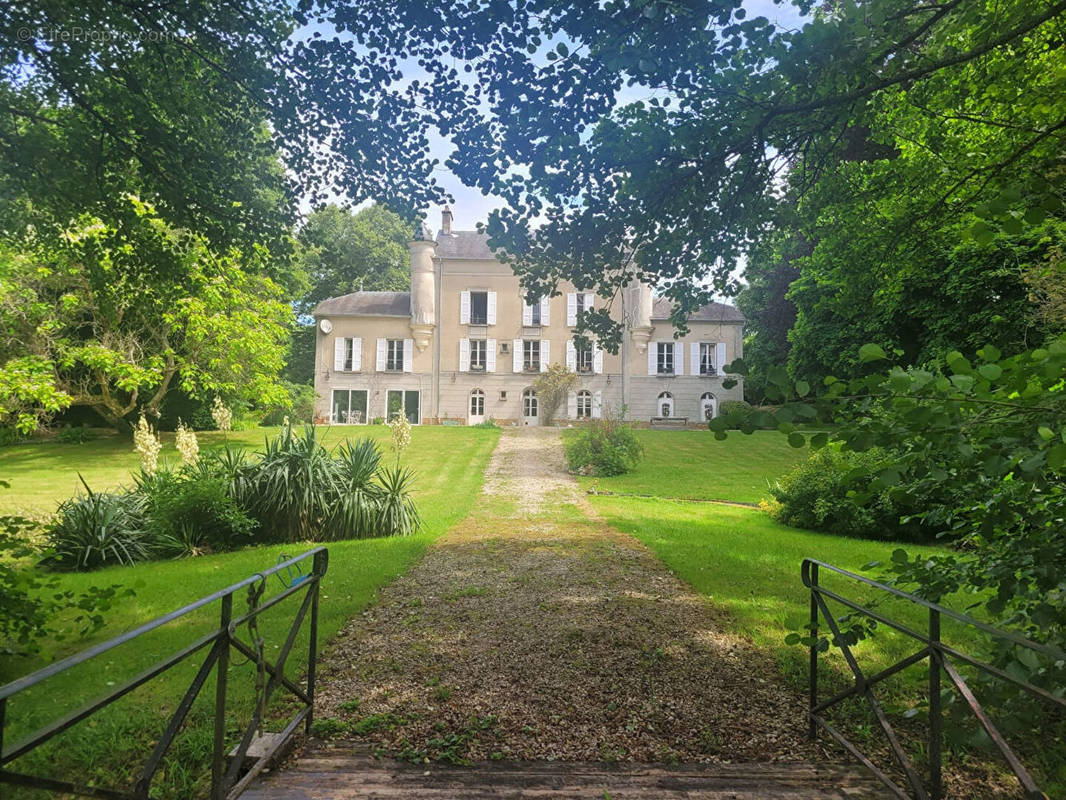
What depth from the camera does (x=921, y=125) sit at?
19.9 feet

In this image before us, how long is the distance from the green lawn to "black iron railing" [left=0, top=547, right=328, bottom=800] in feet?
0.71

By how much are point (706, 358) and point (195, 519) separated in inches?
971

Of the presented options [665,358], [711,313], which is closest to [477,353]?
[665,358]

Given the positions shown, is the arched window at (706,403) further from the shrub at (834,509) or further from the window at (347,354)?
the shrub at (834,509)

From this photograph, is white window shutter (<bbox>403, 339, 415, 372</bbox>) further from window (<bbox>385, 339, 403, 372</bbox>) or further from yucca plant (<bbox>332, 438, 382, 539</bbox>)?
yucca plant (<bbox>332, 438, 382, 539</bbox>)

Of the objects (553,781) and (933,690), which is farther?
(553,781)

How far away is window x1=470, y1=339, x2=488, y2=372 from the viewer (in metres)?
27.3

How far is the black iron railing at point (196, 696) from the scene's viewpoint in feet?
4.21

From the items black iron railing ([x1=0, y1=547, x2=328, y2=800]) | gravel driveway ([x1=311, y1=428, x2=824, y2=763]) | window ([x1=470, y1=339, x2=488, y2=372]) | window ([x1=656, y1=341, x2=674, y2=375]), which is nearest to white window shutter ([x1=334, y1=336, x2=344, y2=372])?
window ([x1=470, y1=339, x2=488, y2=372])

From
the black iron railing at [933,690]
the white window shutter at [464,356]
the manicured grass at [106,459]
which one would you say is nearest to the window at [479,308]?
the white window shutter at [464,356]

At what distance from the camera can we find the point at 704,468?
616 inches

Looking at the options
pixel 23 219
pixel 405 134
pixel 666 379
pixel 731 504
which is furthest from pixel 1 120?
pixel 666 379

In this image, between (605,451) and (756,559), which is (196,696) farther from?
(605,451)

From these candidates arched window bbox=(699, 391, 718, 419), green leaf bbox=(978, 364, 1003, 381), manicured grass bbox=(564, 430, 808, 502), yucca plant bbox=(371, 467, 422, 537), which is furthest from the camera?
arched window bbox=(699, 391, 718, 419)
